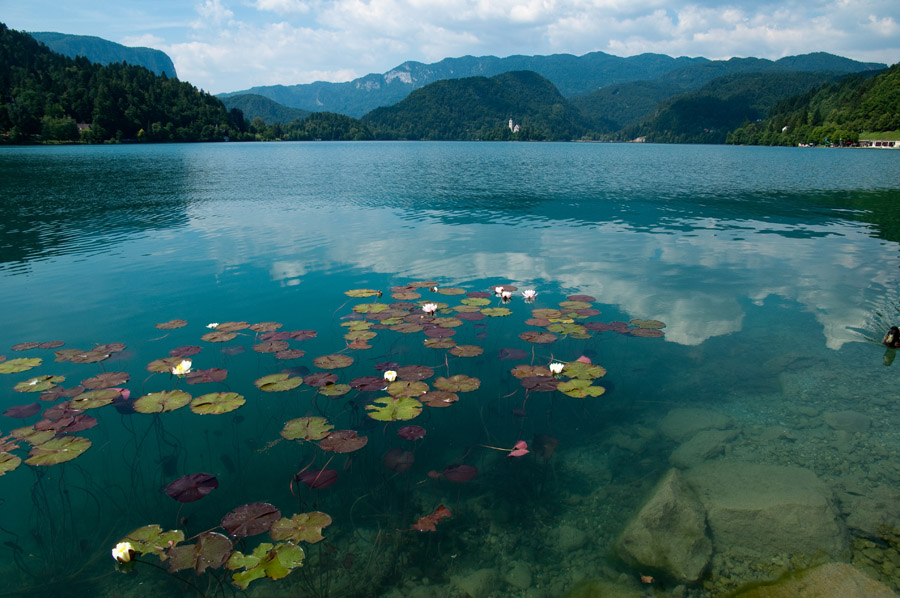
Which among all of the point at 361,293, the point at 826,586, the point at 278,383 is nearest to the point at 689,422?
the point at 826,586

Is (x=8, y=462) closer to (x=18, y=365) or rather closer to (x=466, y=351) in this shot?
(x=18, y=365)

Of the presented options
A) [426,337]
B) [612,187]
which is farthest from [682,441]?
[612,187]

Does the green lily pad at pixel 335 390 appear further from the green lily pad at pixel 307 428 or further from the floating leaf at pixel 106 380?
the floating leaf at pixel 106 380

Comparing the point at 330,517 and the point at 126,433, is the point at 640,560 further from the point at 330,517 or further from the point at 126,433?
the point at 126,433

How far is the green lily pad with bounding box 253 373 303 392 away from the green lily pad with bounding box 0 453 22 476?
155 inches

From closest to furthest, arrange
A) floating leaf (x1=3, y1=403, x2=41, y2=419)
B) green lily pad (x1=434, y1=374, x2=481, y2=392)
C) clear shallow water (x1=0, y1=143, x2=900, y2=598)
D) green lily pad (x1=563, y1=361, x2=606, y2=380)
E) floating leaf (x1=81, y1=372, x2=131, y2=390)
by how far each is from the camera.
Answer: clear shallow water (x1=0, y1=143, x2=900, y2=598) < floating leaf (x1=3, y1=403, x2=41, y2=419) < green lily pad (x1=434, y1=374, x2=481, y2=392) < floating leaf (x1=81, y1=372, x2=131, y2=390) < green lily pad (x1=563, y1=361, x2=606, y2=380)

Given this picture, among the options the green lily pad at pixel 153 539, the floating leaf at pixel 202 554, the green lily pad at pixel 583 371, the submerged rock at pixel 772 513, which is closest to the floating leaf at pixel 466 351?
the green lily pad at pixel 583 371

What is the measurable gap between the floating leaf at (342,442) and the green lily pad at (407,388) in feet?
4.55

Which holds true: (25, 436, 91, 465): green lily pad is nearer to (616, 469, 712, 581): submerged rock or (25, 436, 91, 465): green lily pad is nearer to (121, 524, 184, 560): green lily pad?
(121, 524, 184, 560): green lily pad

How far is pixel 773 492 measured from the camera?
24.5 feet

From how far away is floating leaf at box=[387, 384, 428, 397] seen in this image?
977 cm

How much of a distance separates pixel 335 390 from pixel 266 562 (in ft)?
13.6

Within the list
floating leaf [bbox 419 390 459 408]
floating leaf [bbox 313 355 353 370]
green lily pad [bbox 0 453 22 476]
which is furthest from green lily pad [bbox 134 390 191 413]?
floating leaf [bbox 419 390 459 408]

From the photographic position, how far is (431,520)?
23.4ft
